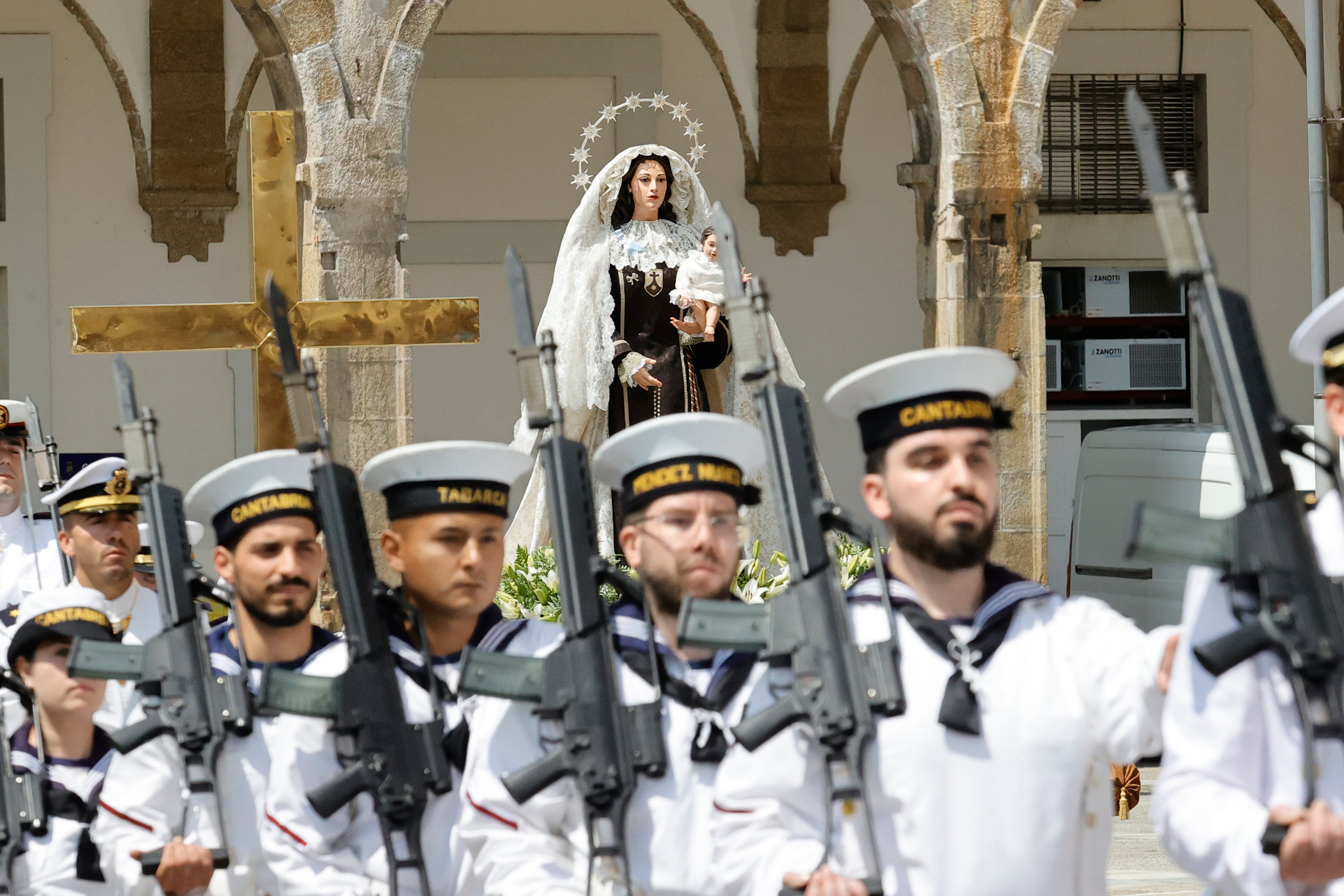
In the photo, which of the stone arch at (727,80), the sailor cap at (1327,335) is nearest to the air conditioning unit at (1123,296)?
the stone arch at (727,80)

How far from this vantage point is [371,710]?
150 inches

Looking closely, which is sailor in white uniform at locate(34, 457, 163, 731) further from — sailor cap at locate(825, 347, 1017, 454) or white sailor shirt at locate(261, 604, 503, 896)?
sailor cap at locate(825, 347, 1017, 454)

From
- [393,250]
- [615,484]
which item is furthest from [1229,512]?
[615,484]

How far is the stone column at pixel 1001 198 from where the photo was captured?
365 inches

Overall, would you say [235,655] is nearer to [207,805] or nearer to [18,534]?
[207,805]

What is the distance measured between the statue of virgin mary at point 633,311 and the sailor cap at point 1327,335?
4440 millimetres

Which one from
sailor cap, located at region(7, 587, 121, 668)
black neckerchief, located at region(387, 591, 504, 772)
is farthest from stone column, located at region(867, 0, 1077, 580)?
black neckerchief, located at region(387, 591, 504, 772)

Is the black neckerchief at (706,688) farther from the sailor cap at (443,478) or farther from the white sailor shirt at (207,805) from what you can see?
the white sailor shirt at (207,805)

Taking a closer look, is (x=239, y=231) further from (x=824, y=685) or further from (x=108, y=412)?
(x=824, y=685)

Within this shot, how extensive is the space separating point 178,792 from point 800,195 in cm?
1011

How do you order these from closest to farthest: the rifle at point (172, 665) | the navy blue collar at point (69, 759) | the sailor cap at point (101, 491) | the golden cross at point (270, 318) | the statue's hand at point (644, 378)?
the rifle at point (172, 665) < the navy blue collar at point (69, 759) < the sailor cap at point (101, 491) < the golden cross at point (270, 318) < the statue's hand at point (644, 378)

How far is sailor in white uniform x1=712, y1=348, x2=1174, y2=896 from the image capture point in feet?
10.3

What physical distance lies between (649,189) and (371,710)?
162 inches

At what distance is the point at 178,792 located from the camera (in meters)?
4.21
